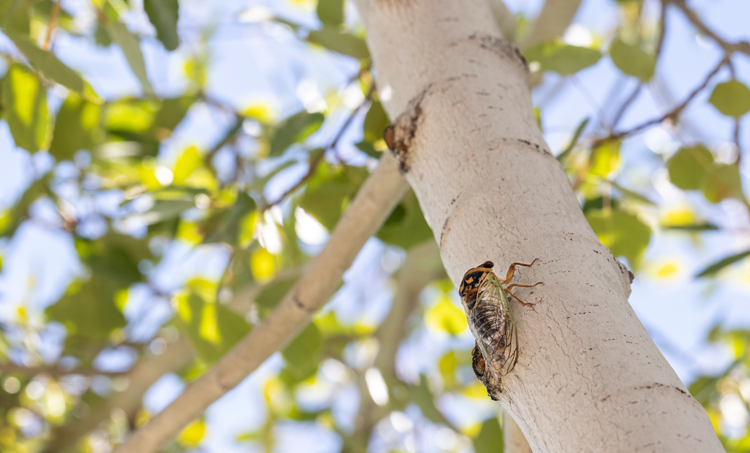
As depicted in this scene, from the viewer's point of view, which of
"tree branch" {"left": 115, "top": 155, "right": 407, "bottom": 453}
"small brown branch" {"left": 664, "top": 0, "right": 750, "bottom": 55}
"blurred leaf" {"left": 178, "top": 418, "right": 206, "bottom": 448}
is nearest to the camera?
"tree branch" {"left": 115, "top": 155, "right": 407, "bottom": 453}

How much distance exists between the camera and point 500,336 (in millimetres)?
346

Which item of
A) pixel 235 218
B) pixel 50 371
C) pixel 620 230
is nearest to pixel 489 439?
pixel 620 230

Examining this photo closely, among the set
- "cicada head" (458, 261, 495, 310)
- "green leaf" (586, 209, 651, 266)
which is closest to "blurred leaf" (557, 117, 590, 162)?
"green leaf" (586, 209, 651, 266)

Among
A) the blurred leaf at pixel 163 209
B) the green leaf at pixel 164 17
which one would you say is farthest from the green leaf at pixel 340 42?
the blurred leaf at pixel 163 209

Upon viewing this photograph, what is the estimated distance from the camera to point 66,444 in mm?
1447

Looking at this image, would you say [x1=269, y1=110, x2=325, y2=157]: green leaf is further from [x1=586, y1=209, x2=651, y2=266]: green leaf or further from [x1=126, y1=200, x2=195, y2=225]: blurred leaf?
[x1=586, y1=209, x2=651, y2=266]: green leaf

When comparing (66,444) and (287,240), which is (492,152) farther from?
(66,444)

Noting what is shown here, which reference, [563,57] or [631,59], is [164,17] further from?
[631,59]

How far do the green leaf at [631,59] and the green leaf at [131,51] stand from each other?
0.71 metres

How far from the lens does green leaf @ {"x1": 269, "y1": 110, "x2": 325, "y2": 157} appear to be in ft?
2.76

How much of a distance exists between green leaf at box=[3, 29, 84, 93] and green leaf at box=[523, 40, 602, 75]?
63 cm

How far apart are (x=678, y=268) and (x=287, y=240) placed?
1.62 meters

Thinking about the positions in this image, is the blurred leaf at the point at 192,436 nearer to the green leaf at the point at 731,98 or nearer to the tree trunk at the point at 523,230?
the tree trunk at the point at 523,230

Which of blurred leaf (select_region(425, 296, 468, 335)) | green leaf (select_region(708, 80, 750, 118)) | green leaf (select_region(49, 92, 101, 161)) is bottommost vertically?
green leaf (select_region(49, 92, 101, 161))
